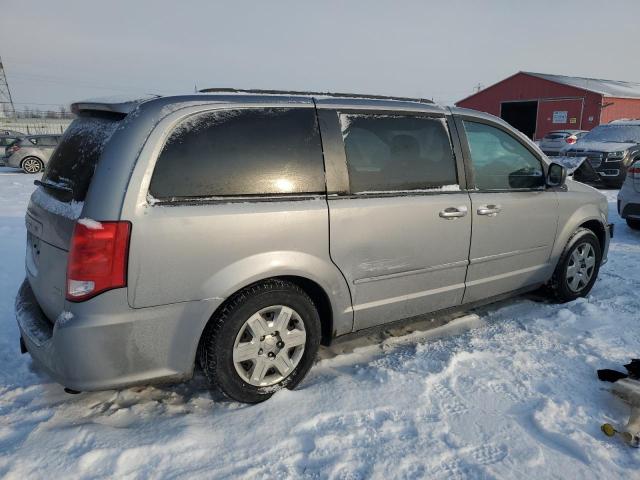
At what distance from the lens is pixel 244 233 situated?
254 cm

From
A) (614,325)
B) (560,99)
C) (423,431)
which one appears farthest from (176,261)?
(560,99)

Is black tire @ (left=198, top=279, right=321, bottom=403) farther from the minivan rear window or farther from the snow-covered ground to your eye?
the minivan rear window

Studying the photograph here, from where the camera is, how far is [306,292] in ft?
9.61

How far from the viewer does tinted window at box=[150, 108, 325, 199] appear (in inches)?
96.3

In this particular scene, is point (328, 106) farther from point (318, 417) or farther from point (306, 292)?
point (318, 417)

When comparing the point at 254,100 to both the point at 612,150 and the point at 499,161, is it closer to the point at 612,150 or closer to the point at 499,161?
the point at 499,161

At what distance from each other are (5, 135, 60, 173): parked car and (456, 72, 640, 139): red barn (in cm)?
2865

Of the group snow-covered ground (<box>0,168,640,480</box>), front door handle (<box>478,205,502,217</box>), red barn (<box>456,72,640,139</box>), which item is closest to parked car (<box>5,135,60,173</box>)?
snow-covered ground (<box>0,168,640,480</box>)

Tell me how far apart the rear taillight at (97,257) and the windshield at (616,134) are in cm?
1368

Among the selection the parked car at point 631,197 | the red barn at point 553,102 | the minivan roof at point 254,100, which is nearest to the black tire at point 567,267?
the minivan roof at point 254,100

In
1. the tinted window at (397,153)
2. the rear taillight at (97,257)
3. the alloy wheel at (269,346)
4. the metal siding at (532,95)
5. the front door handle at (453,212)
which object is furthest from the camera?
the metal siding at (532,95)

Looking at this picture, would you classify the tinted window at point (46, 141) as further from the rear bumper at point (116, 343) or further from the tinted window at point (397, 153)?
the tinted window at point (397, 153)

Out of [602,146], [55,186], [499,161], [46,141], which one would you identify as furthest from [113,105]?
[46,141]

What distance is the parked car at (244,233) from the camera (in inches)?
91.4
